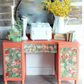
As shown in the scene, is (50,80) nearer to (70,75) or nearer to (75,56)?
(70,75)

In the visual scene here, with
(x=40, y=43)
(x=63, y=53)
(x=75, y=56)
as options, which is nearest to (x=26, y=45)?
(x=40, y=43)

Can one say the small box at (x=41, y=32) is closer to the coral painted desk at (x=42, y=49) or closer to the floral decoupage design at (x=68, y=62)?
the coral painted desk at (x=42, y=49)

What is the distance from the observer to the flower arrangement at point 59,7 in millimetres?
3156

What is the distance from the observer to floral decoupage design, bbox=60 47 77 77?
2.89m

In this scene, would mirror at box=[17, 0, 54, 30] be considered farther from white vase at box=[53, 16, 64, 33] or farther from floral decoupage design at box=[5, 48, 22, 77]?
floral decoupage design at box=[5, 48, 22, 77]

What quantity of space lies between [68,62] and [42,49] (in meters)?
0.47

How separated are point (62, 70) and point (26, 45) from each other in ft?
2.32

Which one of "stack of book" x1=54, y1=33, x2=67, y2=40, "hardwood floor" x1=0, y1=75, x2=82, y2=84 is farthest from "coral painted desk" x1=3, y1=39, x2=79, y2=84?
"hardwood floor" x1=0, y1=75, x2=82, y2=84

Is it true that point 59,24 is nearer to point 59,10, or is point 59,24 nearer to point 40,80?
point 59,10

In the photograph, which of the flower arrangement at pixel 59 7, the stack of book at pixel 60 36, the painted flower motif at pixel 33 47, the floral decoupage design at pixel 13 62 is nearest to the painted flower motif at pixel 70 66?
the stack of book at pixel 60 36

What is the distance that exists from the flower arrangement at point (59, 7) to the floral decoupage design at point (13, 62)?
0.96 m

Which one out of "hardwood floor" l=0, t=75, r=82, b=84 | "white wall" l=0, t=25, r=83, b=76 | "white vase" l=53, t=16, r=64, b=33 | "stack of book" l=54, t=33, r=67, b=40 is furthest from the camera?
"white wall" l=0, t=25, r=83, b=76

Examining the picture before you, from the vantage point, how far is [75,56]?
2906 millimetres

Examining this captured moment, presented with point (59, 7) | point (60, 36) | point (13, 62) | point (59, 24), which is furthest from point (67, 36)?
point (13, 62)
